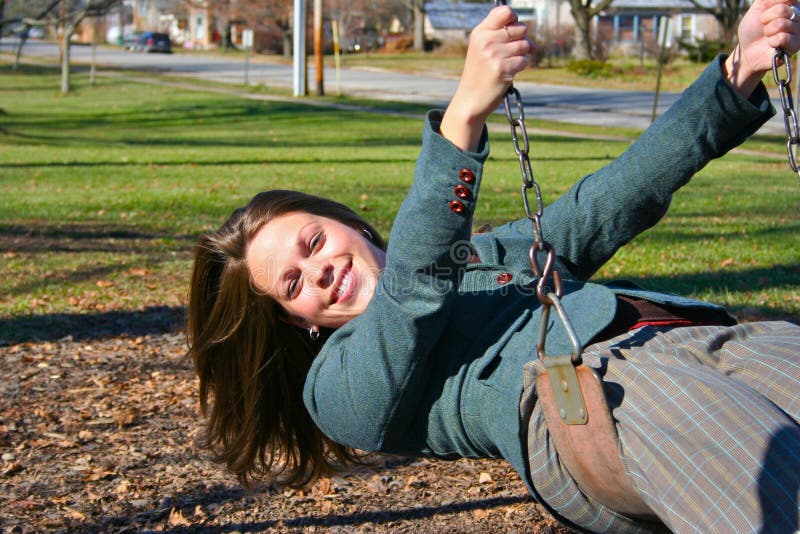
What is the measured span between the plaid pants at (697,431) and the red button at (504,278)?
351mm

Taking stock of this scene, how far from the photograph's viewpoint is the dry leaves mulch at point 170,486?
10.7 feet

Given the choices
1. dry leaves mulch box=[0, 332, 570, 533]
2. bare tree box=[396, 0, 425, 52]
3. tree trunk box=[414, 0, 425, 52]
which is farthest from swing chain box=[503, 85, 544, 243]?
tree trunk box=[414, 0, 425, 52]

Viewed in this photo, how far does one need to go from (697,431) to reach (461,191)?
0.65 meters

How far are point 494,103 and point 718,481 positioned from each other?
84 centimetres

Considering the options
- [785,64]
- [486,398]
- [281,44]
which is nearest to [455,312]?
[486,398]

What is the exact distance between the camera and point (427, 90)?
3103 centimetres

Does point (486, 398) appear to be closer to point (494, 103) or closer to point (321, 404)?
point (321, 404)

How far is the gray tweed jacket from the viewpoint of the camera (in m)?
1.96

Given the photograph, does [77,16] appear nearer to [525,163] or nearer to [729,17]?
Answer: [729,17]

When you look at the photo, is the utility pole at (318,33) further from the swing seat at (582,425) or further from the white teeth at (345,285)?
the swing seat at (582,425)

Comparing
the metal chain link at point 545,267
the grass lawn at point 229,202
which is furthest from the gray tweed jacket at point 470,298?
the grass lawn at point 229,202

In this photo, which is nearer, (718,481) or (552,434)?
(718,481)

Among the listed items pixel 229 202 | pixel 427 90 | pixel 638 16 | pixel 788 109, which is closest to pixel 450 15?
pixel 638 16

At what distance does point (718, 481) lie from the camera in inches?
67.0
